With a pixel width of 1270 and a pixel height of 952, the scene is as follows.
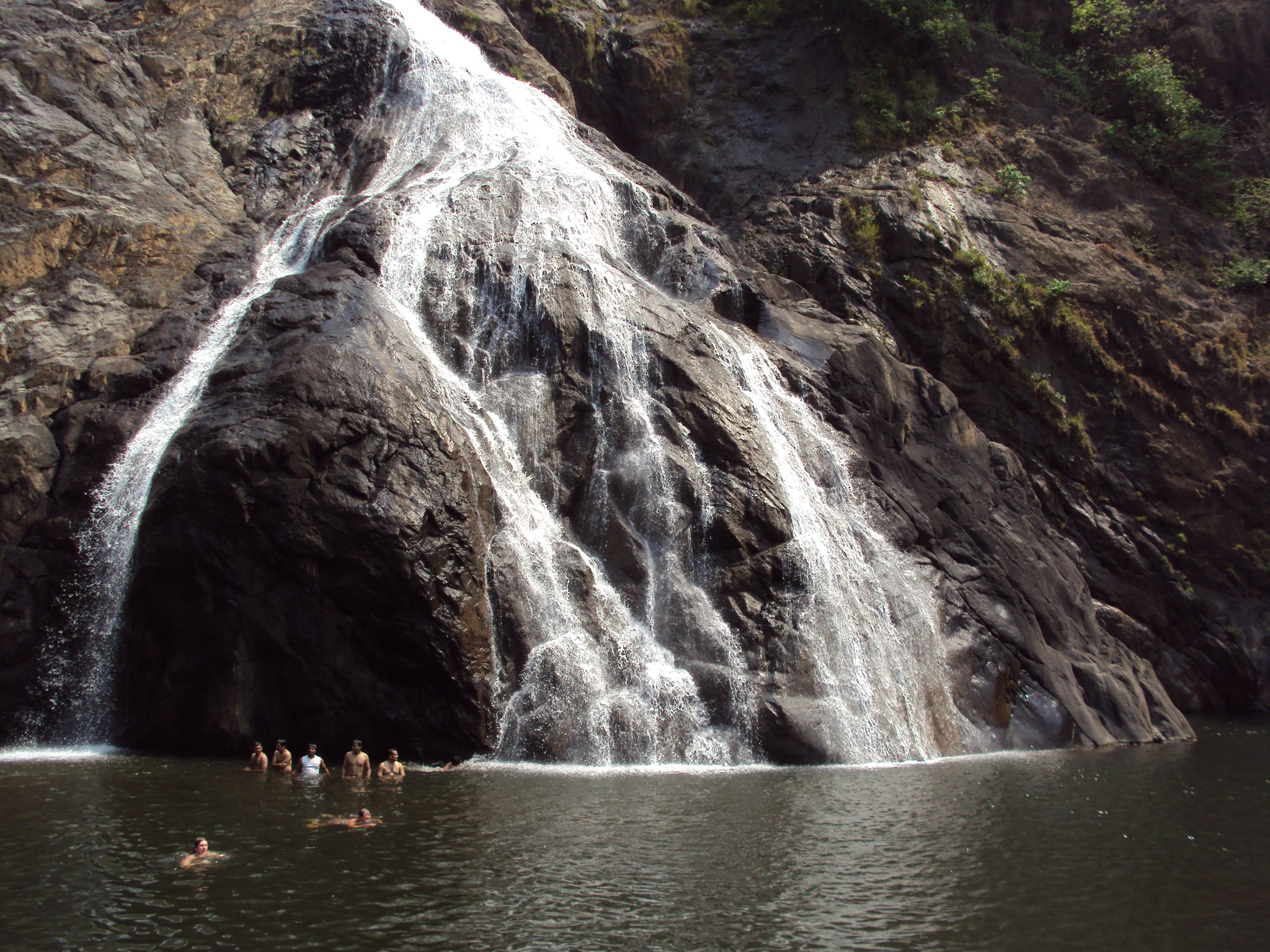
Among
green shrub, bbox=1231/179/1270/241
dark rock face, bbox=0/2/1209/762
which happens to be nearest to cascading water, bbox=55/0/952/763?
dark rock face, bbox=0/2/1209/762

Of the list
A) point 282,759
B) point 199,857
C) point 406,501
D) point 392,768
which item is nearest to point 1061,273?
point 406,501

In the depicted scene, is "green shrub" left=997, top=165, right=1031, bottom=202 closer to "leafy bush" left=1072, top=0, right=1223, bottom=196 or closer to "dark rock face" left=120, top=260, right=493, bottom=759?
"leafy bush" left=1072, top=0, right=1223, bottom=196

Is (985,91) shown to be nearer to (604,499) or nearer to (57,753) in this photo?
(604,499)

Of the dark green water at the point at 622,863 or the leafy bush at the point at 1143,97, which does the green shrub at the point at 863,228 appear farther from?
the dark green water at the point at 622,863

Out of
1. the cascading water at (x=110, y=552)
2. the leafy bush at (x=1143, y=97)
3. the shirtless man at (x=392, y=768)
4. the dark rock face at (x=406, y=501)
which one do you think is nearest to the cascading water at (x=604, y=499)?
the cascading water at (x=110, y=552)

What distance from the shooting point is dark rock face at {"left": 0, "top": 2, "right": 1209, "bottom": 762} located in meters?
15.8

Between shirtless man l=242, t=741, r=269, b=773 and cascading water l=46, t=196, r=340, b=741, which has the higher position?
cascading water l=46, t=196, r=340, b=741

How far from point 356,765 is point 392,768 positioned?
62 cm

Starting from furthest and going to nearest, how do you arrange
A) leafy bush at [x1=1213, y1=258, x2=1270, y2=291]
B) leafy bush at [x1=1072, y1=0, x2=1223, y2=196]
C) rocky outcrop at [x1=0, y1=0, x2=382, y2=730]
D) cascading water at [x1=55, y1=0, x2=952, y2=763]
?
leafy bush at [x1=1072, y1=0, x2=1223, y2=196] < leafy bush at [x1=1213, y1=258, x2=1270, y2=291] < rocky outcrop at [x1=0, y1=0, x2=382, y2=730] < cascading water at [x1=55, y1=0, x2=952, y2=763]

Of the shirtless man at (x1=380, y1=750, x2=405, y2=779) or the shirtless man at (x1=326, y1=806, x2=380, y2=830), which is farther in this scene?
the shirtless man at (x1=380, y1=750, x2=405, y2=779)

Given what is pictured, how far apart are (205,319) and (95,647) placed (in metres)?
8.95

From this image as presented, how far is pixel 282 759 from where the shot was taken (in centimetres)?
1463

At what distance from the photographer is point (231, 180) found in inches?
1094

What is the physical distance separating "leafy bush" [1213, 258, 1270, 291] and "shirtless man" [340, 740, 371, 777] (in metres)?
32.9
